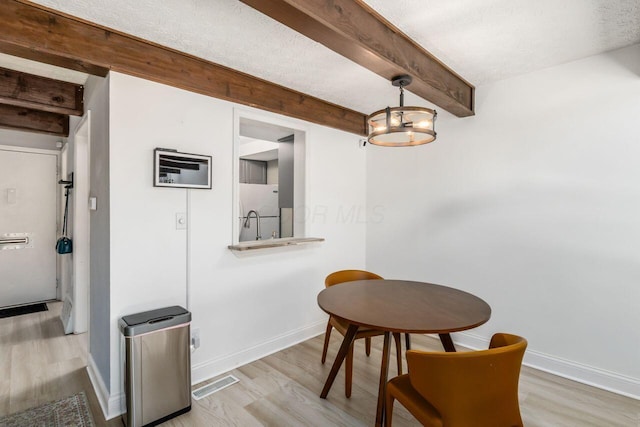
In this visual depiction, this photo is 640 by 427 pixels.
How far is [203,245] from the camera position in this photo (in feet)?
8.02

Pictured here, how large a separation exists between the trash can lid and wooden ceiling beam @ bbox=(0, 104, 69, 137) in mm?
2922

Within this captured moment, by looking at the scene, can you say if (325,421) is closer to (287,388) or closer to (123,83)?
(287,388)

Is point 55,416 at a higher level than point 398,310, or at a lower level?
lower

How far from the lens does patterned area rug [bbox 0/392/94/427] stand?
1.93 m

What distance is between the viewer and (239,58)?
7.43 feet

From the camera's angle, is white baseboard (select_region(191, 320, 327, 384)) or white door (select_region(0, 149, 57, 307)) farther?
white door (select_region(0, 149, 57, 307))

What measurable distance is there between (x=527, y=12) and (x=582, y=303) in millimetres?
2149

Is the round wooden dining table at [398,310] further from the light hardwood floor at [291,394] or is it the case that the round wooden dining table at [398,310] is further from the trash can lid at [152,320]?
the trash can lid at [152,320]

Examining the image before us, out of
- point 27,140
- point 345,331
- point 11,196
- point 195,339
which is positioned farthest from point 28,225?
point 345,331

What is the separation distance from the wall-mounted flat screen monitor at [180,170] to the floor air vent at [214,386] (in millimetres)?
1529

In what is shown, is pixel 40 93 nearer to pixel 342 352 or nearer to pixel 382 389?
pixel 342 352

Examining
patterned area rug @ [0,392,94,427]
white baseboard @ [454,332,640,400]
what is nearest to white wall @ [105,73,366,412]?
patterned area rug @ [0,392,94,427]

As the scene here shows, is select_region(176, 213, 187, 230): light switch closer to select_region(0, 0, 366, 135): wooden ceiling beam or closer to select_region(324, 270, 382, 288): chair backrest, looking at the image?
select_region(0, 0, 366, 135): wooden ceiling beam

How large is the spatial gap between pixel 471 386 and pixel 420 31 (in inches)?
76.8
